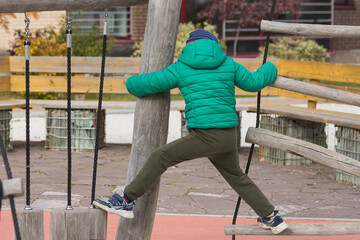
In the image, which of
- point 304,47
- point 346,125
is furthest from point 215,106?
point 304,47

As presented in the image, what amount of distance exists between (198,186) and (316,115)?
1754 millimetres

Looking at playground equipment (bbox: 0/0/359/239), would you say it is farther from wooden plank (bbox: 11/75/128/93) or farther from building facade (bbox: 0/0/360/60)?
building facade (bbox: 0/0/360/60)

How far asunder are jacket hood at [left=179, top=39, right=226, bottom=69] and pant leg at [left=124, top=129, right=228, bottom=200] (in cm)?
37

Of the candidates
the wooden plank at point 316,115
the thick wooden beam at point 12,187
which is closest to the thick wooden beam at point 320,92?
the thick wooden beam at point 12,187

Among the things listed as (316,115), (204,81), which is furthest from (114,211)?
(316,115)

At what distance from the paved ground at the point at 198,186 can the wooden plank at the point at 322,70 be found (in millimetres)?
1130

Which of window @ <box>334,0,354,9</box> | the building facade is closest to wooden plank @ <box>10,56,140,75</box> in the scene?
the building facade

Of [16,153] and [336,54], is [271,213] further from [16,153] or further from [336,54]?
[336,54]

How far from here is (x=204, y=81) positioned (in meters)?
3.75

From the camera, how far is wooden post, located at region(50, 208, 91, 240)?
3.68m

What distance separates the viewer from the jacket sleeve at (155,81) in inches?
149

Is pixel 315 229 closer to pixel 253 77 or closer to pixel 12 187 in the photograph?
pixel 253 77

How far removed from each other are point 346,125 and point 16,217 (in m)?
4.61

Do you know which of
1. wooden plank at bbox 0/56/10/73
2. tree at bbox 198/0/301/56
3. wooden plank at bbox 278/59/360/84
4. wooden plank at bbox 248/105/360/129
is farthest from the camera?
tree at bbox 198/0/301/56
